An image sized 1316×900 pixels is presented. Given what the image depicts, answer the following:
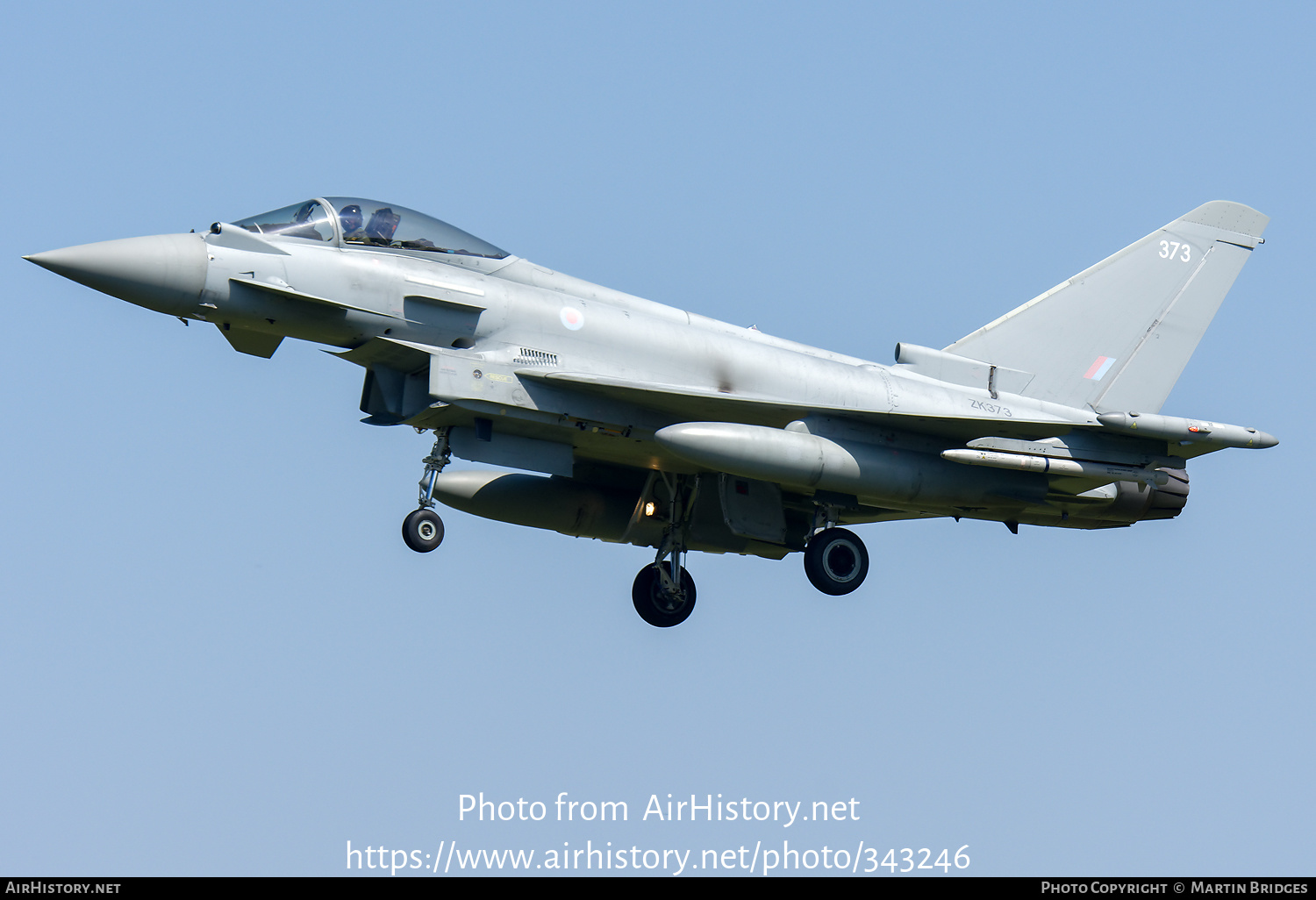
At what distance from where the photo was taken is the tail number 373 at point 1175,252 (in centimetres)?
1831

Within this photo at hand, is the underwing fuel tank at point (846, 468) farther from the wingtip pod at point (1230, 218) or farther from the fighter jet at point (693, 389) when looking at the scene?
the wingtip pod at point (1230, 218)

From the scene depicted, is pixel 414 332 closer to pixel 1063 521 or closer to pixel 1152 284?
pixel 1063 521

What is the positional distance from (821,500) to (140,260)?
25.1 ft

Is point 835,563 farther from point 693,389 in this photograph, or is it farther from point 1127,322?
point 1127,322

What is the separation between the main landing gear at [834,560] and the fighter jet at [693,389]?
2cm

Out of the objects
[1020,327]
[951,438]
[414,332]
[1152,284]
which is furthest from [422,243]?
[1152,284]

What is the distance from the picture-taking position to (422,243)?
15.0m

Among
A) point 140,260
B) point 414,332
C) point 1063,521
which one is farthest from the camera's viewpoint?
point 1063,521

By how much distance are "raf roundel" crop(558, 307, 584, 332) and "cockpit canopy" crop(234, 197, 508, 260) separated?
0.91 meters

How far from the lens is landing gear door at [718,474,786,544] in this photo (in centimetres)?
1656

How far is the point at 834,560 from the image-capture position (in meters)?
16.4

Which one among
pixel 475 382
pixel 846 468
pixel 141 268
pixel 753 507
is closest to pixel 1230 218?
pixel 846 468

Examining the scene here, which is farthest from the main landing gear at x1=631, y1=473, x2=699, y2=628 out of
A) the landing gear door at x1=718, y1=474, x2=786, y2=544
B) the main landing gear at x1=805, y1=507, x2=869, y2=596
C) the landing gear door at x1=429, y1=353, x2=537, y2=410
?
the landing gear door at x1=429, y1=353, x2=537, y2=410

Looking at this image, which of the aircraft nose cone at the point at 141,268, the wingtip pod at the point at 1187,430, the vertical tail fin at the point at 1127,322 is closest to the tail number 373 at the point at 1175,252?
the vertical tail fin at the point at 1127,322
